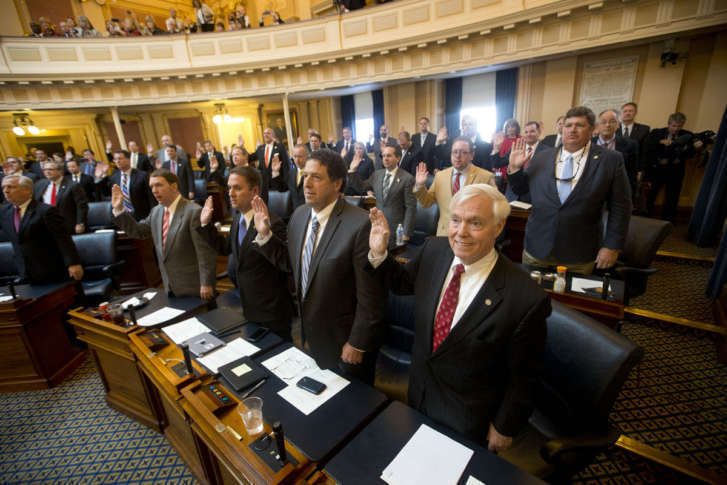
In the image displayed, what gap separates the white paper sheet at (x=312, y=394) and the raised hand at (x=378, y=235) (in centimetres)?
62

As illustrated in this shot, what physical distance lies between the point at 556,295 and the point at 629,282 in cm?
127

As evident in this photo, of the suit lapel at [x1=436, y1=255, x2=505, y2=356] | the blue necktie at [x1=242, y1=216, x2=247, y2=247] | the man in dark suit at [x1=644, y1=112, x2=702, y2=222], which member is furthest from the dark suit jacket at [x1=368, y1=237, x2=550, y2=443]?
the man in dark suit at [x1=644, y1=112, x2=702, y2=222]

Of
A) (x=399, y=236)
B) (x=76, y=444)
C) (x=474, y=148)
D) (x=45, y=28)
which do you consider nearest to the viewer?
(x=76, y=444)

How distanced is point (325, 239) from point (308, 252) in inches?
6.5

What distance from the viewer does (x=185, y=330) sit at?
2.02 metres

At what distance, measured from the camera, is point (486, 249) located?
1.30 m

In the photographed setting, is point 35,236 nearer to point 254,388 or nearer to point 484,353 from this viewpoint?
point 254,388

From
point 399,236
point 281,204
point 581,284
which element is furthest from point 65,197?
point 581,284

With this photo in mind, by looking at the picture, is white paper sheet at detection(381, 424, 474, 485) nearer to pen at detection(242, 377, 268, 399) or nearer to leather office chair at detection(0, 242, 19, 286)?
pen at detection(242, 377, 268, 399)

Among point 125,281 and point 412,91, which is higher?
point 412,91

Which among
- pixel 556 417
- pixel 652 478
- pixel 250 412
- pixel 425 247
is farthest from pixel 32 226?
pixel 652 478

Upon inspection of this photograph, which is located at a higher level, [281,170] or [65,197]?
[281,170]

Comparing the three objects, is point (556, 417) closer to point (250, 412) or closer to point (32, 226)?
point (250, 412)

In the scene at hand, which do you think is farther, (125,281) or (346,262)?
(125,281)
